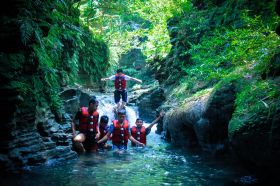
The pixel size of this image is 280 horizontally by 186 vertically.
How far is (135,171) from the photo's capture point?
5801mm

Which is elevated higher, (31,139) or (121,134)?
(31,139)

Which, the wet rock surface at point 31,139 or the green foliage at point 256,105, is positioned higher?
the green foliage at point 256,105

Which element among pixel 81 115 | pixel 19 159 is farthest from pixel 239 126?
pixel 81 115

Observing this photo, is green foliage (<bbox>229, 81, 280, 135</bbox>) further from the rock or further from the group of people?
the rock

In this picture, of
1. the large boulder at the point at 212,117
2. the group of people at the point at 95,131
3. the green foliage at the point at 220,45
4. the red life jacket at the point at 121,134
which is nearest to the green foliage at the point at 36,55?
the group of people at the point at 95,131

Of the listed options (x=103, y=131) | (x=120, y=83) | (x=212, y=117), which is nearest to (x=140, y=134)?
(x=103, y=131)

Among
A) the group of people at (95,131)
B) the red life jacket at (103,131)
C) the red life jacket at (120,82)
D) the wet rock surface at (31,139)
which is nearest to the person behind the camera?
the wet rock surface at (31,139)

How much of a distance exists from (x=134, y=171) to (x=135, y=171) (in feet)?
0.07

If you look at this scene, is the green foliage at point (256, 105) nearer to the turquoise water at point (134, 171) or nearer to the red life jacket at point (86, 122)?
the turquoise water at point (134, 171)

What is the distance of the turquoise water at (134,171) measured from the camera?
→ 4867 mm

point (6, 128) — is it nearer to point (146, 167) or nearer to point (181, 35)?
point (146, 167)

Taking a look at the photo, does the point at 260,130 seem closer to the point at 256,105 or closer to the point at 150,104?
the point at 256,105

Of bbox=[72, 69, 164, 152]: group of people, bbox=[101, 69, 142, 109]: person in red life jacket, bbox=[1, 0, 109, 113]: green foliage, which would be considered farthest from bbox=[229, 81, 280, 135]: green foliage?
bbox=[101, 69, 142, 109]: person in red life jacket

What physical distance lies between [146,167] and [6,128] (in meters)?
3.14
